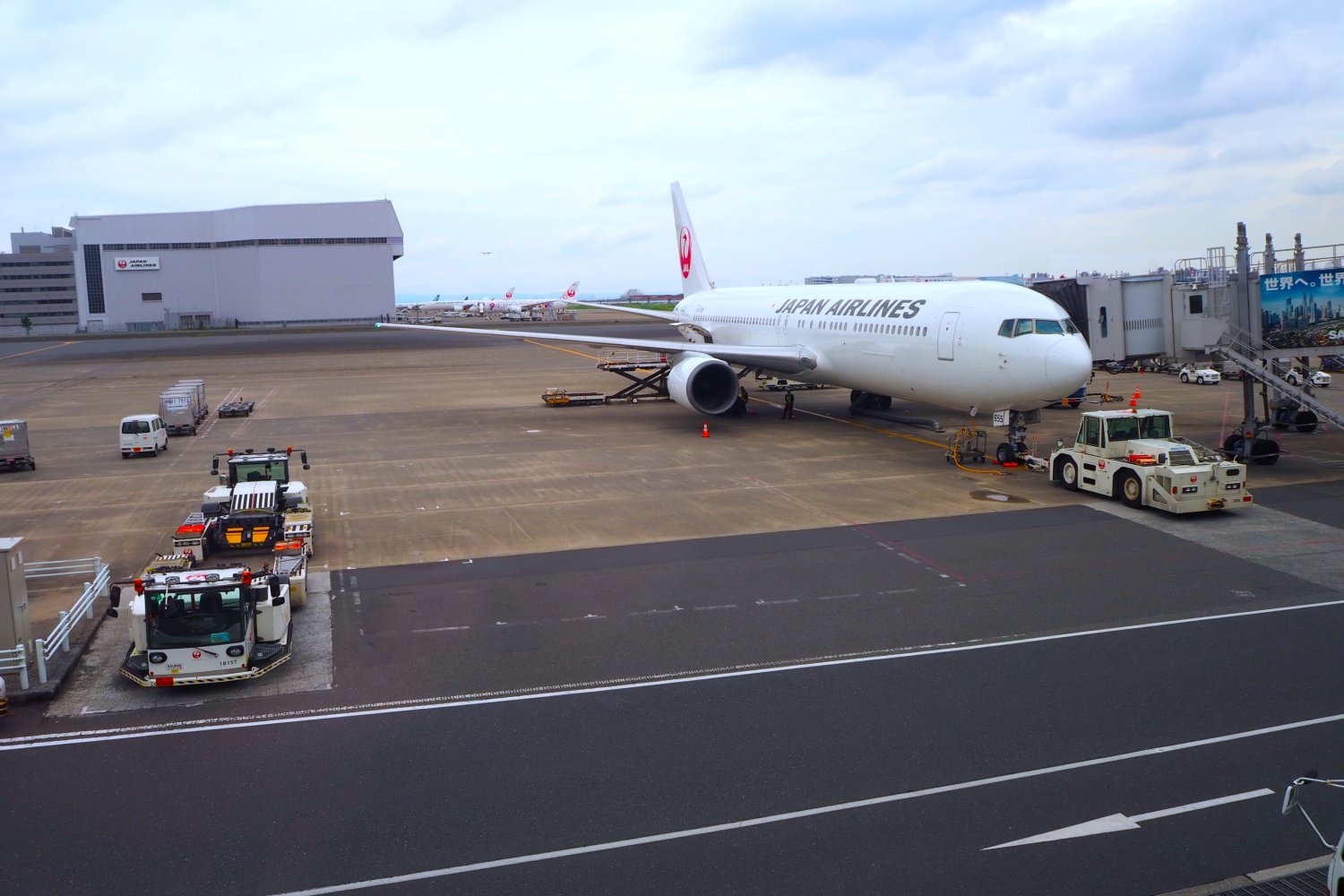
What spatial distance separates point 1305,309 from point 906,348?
10.8 meters

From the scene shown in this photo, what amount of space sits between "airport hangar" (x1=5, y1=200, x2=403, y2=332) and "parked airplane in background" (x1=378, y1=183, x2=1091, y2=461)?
346 ft

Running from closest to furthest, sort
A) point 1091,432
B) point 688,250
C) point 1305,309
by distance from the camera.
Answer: point 1091,432, point 1305,309, point 688,250

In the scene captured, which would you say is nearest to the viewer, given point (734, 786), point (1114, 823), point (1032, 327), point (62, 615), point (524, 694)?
point (1114, 823)

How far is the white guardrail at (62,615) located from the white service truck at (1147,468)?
1987cm

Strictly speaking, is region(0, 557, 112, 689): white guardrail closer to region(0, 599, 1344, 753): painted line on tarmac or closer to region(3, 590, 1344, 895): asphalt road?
region(0, 599, 1344, 753): painted line on tarmac

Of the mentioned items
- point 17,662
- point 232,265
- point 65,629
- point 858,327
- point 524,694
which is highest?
point 232,265

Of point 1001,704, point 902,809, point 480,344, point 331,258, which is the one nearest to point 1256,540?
point 1001,704

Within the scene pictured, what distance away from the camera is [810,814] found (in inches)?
375

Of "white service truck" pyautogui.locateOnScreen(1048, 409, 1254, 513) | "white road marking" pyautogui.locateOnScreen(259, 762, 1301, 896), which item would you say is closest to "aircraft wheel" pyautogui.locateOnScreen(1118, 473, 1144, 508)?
"white service truck" pyautogui.locateOnScreen(1048, 409, 1254, 513)

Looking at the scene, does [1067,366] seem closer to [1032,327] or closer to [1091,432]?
[1032,327]

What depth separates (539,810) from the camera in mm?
9688

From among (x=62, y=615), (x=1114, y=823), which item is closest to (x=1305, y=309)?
(x=1114, y=823)

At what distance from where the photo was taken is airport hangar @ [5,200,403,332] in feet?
443

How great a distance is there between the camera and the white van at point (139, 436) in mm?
30609
